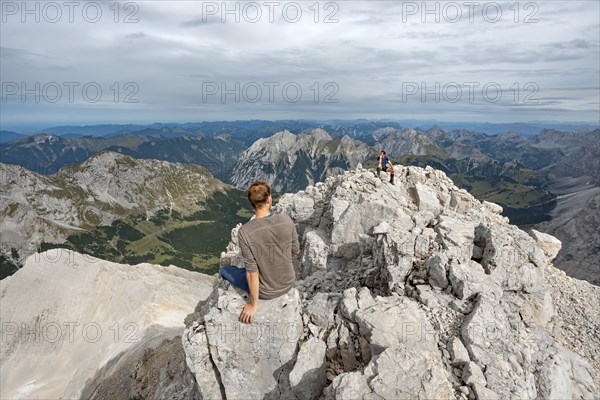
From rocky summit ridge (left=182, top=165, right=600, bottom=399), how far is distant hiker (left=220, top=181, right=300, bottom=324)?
942mm

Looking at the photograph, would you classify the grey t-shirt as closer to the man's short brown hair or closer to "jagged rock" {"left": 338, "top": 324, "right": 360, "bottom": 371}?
the man's short brown hair

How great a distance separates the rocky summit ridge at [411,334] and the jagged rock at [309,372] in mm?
40

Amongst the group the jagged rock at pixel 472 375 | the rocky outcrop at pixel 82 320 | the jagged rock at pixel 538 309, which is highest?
the jagged rock at pixel 472 375

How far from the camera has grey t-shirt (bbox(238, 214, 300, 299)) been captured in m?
12.7

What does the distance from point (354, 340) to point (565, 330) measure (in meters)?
16.6

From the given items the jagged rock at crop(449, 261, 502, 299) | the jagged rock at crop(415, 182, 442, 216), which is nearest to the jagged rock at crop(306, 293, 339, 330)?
the jagged rock at crop(449, 261, 502, 299)

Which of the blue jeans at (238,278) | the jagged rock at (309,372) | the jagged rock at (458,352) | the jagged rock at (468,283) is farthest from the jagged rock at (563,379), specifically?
the blue jeans at (238,278)

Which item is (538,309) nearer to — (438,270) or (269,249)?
(438,270)

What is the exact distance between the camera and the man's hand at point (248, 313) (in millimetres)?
13645

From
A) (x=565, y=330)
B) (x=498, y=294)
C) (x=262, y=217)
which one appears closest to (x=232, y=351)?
(x=262, y=217)

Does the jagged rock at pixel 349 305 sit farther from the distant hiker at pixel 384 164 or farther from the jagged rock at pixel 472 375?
the distant hiker at pixel 384 164

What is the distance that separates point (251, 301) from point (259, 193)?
4.38 meters

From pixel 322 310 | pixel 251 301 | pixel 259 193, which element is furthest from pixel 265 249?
pixel 322 310

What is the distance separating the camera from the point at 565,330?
22.1 meters
